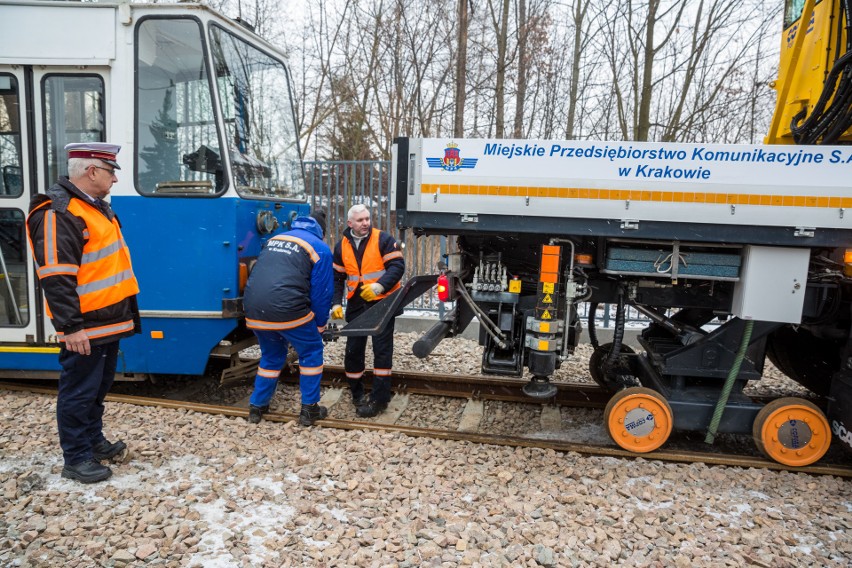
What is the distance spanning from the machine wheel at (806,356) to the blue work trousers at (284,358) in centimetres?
378

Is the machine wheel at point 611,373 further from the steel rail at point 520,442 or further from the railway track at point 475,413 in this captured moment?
the steel rail at point 520,442

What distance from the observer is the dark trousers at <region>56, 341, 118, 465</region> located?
3500 mm

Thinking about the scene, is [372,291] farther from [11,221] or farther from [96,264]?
[11,221]

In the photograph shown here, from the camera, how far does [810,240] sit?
11.6ft

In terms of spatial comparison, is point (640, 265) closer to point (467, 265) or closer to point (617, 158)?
point (617, 158)

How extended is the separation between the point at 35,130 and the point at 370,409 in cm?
353

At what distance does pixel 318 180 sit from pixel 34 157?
404cm

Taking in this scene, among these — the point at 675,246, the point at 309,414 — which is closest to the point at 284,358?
the point at 309,414

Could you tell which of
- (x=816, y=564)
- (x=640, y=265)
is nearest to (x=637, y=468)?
Result: (x=816, y=564)

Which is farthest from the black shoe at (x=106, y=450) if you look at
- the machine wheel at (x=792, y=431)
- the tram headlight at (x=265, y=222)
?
the machine wheel at (x=792, y=431)

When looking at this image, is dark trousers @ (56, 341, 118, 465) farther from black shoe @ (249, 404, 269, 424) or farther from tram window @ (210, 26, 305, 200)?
tram window @ (210, 26, 305, 200)

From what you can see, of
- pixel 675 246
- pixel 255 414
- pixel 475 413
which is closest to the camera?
pixel 675 246

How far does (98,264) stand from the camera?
3.49 m

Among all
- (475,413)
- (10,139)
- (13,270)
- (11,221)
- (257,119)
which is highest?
(257,119)
